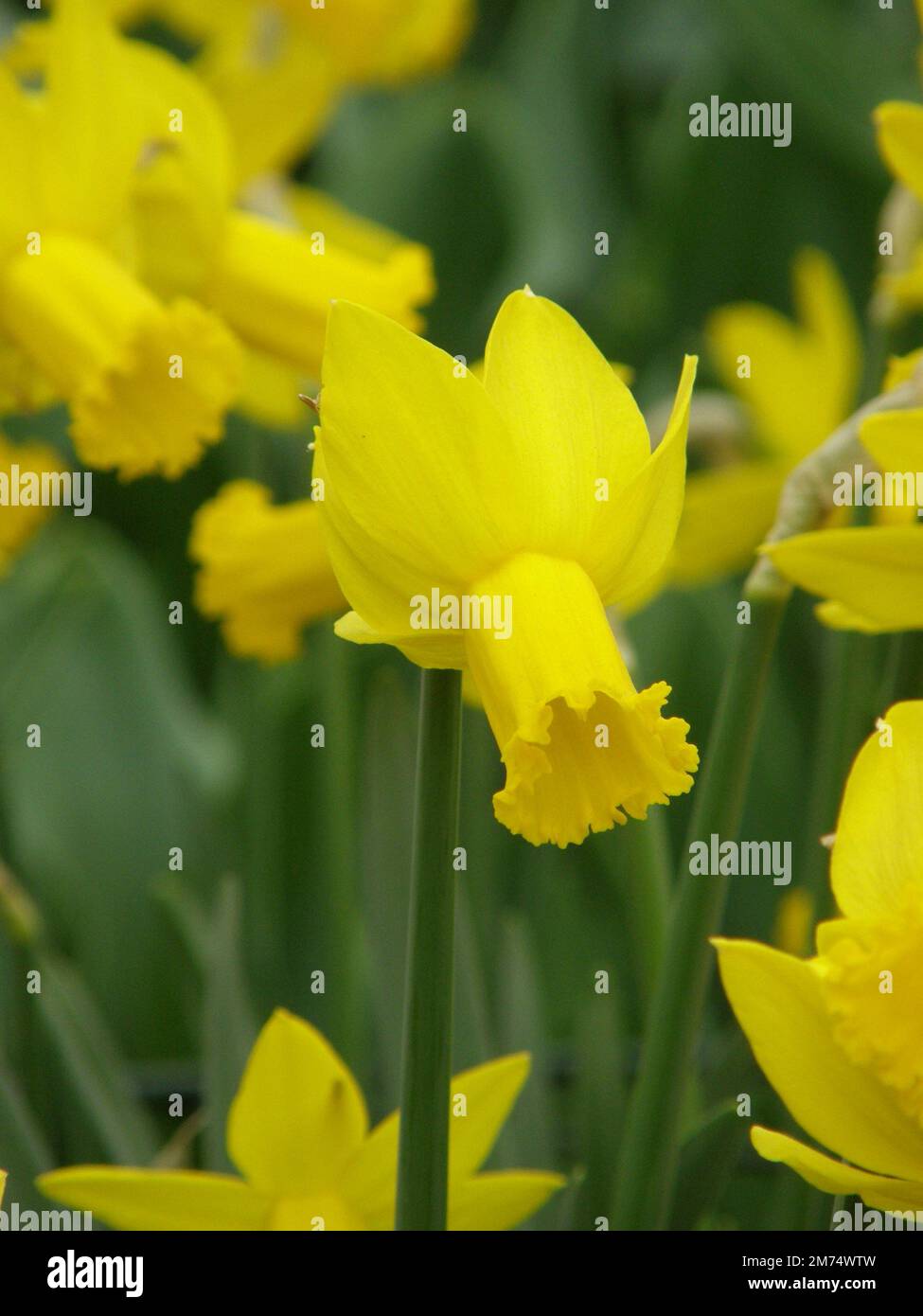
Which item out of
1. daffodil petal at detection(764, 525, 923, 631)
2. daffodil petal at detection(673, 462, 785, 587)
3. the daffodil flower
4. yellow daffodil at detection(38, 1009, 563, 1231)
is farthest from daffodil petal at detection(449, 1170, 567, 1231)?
the daffodil flower


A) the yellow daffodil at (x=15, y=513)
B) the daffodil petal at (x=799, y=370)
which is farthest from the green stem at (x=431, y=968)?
the daffodil petal at (x=799, y=370)

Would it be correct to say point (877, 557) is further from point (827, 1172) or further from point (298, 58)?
point (298, 58)

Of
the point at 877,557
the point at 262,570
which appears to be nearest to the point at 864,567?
the point at 877,557

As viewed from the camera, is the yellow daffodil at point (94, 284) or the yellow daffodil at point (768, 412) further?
the yellow daffodil at point (768, 412)

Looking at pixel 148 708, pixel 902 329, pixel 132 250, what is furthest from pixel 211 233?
pixel 148 708

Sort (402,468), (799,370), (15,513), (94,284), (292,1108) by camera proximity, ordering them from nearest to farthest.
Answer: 1. (402,468)
2. (292,1108)
3. (94,284)
4. (15,513)
5. (799,370)

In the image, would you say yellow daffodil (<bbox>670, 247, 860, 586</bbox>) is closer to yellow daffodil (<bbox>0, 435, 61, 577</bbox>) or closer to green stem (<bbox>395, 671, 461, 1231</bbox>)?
yellow daffodil (<bbox>0, 435, 61, 577</bbox>)

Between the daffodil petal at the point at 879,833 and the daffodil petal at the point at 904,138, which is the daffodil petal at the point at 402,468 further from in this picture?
the daffodil petal at the point at 904,138
